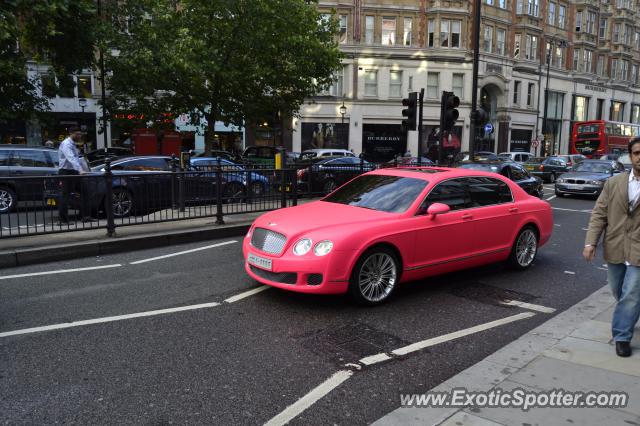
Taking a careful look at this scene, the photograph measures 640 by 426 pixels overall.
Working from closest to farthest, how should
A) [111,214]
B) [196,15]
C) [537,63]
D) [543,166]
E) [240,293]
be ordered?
[240,293]
[111,214]
[196,15]
[543,166]
[537,63]

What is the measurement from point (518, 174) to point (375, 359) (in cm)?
1248

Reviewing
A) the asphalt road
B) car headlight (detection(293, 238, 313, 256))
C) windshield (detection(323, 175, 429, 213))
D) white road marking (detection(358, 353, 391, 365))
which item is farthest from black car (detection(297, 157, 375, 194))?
white road marking (detection(358, 353, 391, 365))

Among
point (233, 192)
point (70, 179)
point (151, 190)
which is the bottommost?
point (233, 192)

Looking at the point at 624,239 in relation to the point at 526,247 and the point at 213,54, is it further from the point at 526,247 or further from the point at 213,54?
the point at 213,54

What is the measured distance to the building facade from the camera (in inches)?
1564

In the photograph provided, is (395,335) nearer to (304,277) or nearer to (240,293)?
(304,277)

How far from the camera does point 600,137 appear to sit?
40.6 meters

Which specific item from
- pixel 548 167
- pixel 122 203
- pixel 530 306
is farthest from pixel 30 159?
pixel 548 167

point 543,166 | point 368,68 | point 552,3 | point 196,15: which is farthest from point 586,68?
point 196,15

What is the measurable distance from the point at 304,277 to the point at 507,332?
2108 mm

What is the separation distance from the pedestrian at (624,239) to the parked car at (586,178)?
54.0 feet

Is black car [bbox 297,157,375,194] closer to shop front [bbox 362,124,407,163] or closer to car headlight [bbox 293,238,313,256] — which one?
car headlight [bbox 293,238,313,256]

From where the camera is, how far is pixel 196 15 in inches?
869

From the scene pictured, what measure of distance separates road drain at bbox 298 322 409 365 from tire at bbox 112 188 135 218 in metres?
5.69
